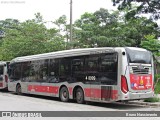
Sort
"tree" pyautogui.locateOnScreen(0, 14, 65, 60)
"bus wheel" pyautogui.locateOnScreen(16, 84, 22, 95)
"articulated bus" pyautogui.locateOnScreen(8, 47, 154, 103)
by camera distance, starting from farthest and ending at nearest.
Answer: "tree" pyautogui.locateOnScreen(0, 14, 65, 60) < "bus wheel" pyautogui.locateOnScreen(16, 84, 22, 95) < "articulated bus" pyautogui.locateOnScreen(8, 47, 154, 103)

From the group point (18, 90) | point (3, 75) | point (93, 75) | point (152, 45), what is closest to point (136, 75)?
point (93, 75)

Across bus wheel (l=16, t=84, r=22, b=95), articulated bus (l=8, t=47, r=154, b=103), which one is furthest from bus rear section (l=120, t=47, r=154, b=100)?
bus wheel (l=16, t=84, r=22, b=95)

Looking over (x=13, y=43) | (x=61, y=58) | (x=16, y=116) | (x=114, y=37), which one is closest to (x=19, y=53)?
(x=13, y=43)

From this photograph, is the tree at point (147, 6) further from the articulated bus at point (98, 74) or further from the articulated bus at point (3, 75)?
the articulated bus at point (3, 75)

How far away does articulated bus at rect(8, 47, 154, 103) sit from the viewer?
48.6 feet

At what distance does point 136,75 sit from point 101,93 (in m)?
1.84

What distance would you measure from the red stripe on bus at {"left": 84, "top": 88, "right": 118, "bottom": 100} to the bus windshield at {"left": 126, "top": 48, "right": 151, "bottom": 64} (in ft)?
5.39

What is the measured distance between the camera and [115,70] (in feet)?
49.0

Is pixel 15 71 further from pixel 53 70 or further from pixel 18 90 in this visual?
pixel 53 70

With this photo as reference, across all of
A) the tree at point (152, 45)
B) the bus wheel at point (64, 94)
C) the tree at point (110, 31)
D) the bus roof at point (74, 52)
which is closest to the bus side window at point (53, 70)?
the bus roof at point (74, 52)

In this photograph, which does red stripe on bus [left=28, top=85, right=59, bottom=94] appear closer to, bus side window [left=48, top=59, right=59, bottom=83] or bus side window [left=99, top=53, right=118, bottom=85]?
bus side window [left=48, top=59, right=59, bottom=83]

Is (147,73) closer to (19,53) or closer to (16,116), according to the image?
(16,116)

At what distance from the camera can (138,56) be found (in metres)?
15.5

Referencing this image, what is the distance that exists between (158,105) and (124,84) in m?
2.24
